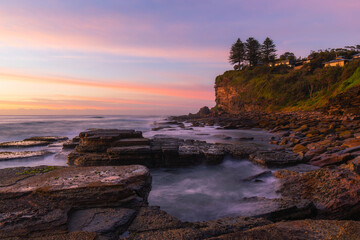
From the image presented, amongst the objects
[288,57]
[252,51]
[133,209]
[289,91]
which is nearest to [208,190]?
[133,209]

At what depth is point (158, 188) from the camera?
21.7 feet

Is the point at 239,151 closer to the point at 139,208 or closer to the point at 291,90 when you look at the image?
the point at 139,208

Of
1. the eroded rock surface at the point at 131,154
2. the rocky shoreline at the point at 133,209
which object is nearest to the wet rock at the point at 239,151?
the eroded rock surface at the point at 131,154

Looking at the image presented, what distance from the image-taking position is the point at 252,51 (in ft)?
224

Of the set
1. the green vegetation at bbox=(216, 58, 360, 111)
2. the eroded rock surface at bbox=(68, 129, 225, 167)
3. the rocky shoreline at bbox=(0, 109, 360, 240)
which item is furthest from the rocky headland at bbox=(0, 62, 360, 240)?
Result: the green vegetation at bbox=(216, 58, 360, 111)

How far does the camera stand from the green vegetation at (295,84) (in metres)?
34.7

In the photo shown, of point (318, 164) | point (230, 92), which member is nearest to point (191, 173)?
point (318, 164)

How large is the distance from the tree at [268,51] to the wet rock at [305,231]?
2832 inches

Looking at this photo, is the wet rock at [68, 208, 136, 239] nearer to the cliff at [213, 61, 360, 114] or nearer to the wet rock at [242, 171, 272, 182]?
the wet rock at [242, 171, 272, 182]

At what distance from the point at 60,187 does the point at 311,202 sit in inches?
203

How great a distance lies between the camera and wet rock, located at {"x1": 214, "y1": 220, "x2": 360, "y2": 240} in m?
2.67

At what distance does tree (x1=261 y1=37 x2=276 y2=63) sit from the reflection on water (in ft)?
219

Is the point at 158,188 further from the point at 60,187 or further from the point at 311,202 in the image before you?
the point at 311,202

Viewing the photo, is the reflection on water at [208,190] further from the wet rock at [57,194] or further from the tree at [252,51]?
the tree at [252,51]
